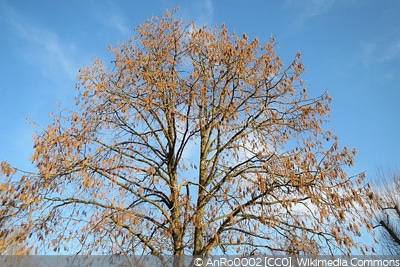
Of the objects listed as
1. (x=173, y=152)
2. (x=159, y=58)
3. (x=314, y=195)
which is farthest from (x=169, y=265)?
(x=159, y=58)

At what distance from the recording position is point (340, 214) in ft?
18.9

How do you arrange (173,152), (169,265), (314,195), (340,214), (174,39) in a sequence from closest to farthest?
(340,214)
(314,195)
(169,265)
(173,152)
(174,39)

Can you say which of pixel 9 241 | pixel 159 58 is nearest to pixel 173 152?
pixel 159 58

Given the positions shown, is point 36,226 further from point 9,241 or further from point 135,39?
point 135,39

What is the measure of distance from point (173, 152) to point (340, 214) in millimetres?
3953

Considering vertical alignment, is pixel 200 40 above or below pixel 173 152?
above

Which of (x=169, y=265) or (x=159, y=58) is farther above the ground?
(x=159, y=58)

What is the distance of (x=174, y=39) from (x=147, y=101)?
2251 mm

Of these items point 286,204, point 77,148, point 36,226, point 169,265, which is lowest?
point 169,265

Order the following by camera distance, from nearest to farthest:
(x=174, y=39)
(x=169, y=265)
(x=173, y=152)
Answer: (x=169, y=265), (x=173, y=152), (x=174, y=39)

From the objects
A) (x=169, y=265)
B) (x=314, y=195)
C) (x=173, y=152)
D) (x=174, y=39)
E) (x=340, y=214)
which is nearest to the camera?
(x=340, y=214)

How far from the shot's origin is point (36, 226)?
21.3 ft

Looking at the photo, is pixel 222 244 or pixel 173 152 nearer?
pixel 222 244

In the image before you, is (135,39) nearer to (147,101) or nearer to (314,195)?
(147,101)
